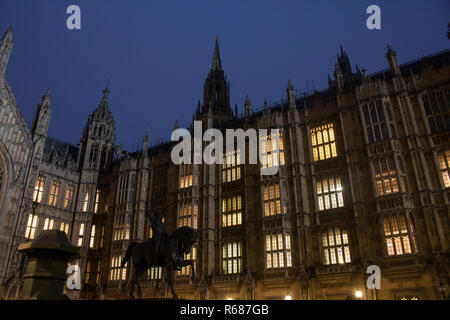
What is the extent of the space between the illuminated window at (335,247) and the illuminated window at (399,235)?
315cm

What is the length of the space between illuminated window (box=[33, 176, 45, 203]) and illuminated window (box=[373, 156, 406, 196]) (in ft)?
119

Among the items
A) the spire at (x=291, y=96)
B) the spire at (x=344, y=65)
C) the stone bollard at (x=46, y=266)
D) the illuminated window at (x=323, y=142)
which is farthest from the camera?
the spire at (x=344, y=65)

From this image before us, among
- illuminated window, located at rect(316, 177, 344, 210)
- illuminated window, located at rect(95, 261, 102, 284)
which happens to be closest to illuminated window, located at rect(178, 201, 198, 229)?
illuminated window, located at rect(95, 261, 102, 284)

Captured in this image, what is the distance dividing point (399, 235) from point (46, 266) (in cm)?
2332

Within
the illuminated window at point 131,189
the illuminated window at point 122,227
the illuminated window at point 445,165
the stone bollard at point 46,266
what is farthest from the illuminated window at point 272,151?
the stone bollard at point 46,266

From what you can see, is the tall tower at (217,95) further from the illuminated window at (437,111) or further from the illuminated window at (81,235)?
the illuminated window at (437,111)

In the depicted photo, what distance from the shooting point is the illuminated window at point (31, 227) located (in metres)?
37.8

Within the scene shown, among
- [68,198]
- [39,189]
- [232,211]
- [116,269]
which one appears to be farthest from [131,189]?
[232,211]

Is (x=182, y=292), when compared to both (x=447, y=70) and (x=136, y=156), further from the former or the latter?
(x=447, y=70)

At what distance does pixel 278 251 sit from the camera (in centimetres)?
2895

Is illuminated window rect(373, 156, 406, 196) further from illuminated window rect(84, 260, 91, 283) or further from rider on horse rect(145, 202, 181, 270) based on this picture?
illuminated window rect(84, 260, 91, 283)

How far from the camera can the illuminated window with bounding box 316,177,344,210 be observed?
28547mm

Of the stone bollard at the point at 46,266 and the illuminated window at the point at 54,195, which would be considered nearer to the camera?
the stone bollard at the point at 46,266

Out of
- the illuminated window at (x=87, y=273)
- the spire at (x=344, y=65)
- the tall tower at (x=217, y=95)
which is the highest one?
the spire at (x=344, y=65)
